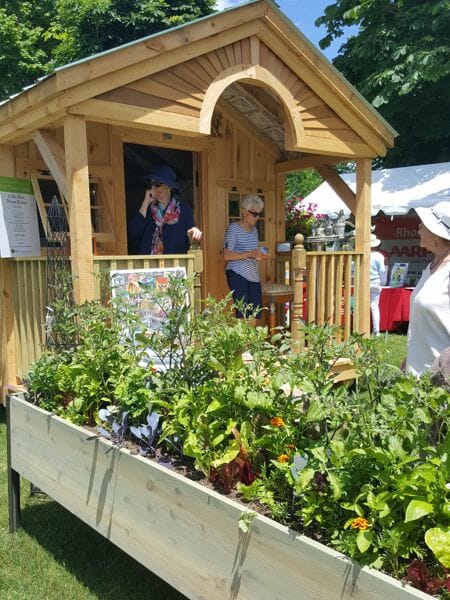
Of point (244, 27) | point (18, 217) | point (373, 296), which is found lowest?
point (373, 296)

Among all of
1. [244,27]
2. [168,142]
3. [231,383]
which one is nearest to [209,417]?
[231,383]

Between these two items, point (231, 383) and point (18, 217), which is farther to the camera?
point (18, 217)

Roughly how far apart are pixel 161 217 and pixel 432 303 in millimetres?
3364

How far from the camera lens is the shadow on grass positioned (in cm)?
295

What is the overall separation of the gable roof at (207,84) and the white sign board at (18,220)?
0.46 meters

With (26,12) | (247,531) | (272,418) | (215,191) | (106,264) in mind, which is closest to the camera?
(247,531)

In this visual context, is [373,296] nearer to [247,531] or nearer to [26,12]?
[247,531]

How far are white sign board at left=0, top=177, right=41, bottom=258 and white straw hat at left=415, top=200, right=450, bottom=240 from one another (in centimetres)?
349

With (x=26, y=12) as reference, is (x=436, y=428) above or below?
below

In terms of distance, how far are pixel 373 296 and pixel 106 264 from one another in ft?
20.8

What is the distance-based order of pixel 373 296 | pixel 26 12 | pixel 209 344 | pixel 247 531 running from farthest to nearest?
pixel 26 12 < pixel 373 296 < pixel 209 344 < pixel 247 531

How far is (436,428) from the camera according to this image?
1971mm

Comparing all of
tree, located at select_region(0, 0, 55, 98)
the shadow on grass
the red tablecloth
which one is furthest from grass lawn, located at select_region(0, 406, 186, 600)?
tree, located at select_region(0, 0, 55, 98)

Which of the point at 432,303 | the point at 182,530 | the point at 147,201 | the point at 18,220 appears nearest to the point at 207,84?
the point at 147,201
